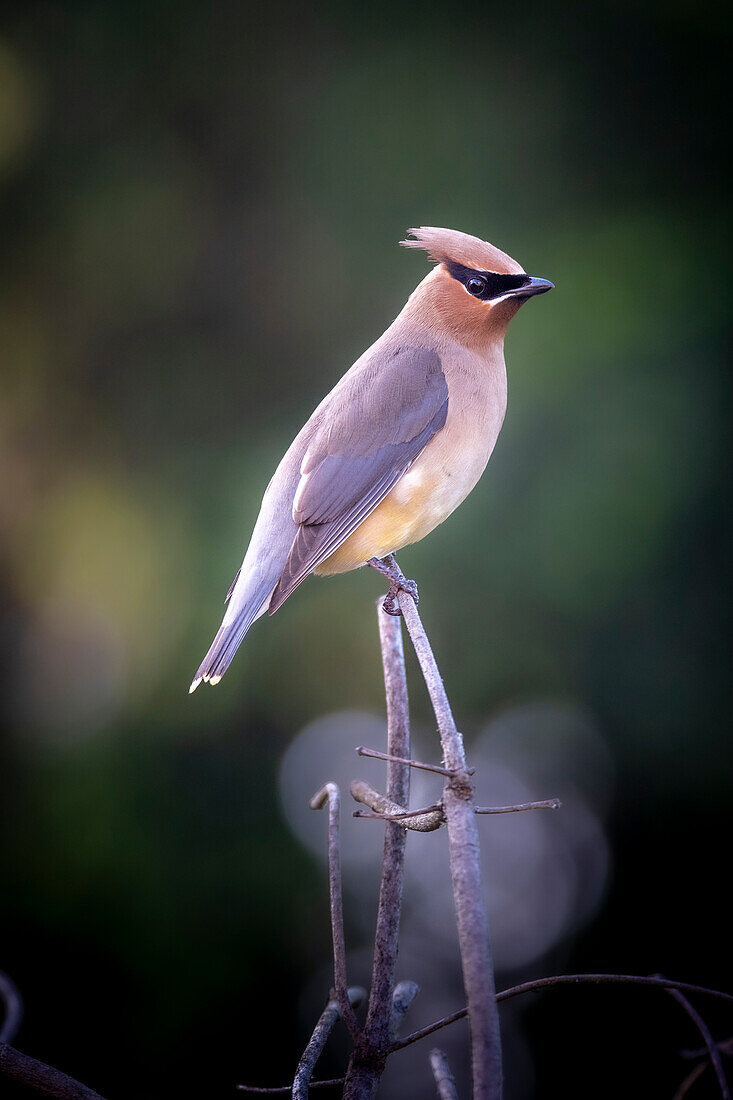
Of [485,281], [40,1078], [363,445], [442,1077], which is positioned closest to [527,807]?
[442,1077]

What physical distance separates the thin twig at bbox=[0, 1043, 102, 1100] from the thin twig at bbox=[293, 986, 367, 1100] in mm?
131

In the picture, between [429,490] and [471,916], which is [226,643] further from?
[471,916]

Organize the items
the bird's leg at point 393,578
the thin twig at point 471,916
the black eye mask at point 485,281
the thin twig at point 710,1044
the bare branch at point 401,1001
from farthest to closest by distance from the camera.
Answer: the black eye mask at point 485,281 < the bird's leg at point 393,578 < the bare branch at point 401,1001 < the thin twig at point 710,1044 < the thin twig at point 471,916

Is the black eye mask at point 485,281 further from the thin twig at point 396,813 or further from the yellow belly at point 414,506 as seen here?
the thin twig at point 396,813

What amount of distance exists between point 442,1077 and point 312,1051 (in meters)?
0.12

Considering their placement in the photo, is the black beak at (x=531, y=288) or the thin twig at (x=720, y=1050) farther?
the black beak at (x=531, y=288)

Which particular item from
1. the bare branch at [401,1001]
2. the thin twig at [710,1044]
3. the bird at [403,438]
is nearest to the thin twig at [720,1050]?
the thin twig at [710,1044]

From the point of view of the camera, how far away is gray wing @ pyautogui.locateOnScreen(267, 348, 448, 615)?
1805 mm

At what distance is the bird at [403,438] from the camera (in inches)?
71.3

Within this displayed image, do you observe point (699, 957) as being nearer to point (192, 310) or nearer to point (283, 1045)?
point (283, 1045)

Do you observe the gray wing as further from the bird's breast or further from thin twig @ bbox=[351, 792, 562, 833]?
thin twig @ bbox=[351, 792, 562, 833]

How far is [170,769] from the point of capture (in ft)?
11.2

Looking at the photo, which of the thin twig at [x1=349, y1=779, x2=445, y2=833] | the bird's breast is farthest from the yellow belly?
the thin twig at [x1=349, y1=779, x2=445, y2=833]

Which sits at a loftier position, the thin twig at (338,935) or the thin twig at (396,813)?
the thin twig at (396,813)
